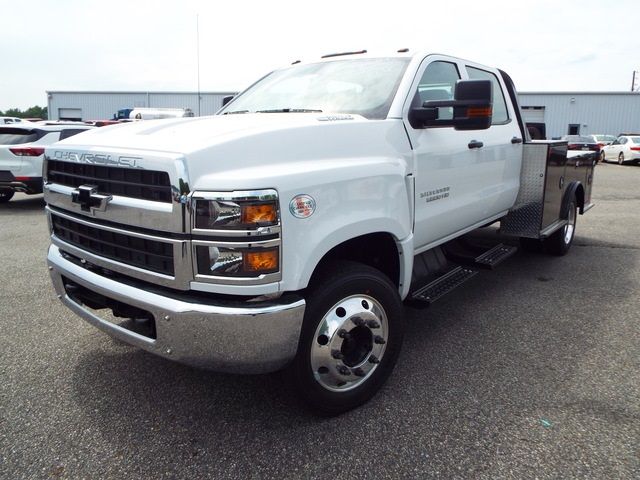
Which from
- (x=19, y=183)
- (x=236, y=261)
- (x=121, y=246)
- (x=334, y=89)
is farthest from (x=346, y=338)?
(x=19, y=183)

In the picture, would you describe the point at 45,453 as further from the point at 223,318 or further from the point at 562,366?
the point at 562,366

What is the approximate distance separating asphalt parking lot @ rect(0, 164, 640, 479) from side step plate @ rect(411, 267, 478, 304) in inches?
15.6

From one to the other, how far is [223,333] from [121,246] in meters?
0.73

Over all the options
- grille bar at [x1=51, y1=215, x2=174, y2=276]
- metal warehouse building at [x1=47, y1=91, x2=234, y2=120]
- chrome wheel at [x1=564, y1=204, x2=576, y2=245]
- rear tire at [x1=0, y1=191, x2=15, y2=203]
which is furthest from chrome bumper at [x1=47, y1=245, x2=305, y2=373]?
metal warehouse building at [x1=47, y1=91, x2=234, y2=120]

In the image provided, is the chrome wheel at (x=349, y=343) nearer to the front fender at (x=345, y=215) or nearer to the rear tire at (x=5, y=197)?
the front fender at (x=345, y=215)

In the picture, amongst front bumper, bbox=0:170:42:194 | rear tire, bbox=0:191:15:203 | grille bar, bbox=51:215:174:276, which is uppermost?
grille bar, bbox=51:215:174:276

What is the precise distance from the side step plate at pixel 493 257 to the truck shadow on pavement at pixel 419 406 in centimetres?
47

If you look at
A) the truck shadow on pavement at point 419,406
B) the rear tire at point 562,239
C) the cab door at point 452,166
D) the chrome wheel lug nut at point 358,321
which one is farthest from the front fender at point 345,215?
the rear tire at point 562,239

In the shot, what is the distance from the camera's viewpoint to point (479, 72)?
448 cm

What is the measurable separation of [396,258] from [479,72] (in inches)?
89.8

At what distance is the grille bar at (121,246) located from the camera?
7.69 feet

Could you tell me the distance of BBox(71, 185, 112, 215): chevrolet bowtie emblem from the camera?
249 centimetres

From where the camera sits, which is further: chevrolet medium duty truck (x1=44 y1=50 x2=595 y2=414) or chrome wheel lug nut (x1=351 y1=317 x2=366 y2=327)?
chrome wheel lug nut (x1=351 y1=317 x2=366 y2=327)

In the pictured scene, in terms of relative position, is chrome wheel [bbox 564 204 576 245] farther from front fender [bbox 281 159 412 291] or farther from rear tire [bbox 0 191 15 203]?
rear tire [bbox 0 191 15 203]
